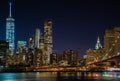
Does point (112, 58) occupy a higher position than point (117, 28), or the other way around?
point (117, 28)

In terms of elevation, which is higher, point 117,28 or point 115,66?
point 117,28

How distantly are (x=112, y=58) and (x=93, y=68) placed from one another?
54383mm

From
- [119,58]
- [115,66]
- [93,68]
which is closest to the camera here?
[119,58]

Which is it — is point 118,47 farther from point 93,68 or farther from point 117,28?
point 93,68

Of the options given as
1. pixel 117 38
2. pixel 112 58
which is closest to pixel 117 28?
pixel 117 38

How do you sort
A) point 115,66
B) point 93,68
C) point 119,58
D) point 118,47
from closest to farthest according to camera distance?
point 119,58
point 118,47
point 115,66
point 93,68

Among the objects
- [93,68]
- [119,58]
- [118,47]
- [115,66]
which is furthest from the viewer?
[93,68]

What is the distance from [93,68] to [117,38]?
2764 cm

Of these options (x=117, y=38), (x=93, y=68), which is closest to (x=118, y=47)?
(x=117, y=38)

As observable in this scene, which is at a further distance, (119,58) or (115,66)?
(115,66)

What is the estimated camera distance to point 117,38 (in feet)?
566

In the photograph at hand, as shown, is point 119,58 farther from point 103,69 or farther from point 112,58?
point 103,69

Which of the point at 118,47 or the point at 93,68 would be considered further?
the point at 93,68

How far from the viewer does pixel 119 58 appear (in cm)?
13775
